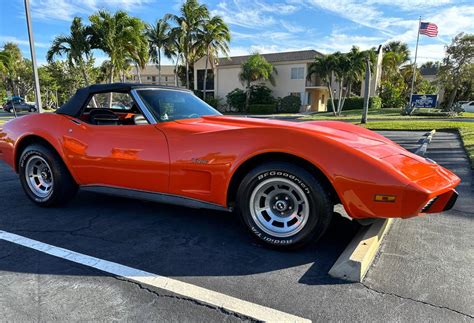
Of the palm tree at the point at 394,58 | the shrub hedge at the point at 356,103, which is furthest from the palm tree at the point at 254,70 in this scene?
the palm tree at the point at 394,58

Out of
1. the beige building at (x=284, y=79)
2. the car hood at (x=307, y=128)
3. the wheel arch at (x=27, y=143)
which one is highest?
the beige building at (x=284, y=79)

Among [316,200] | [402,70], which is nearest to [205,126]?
[316,200]

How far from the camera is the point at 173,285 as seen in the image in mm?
2316

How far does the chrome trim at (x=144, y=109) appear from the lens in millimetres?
3340

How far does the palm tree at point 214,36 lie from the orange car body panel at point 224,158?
31.5 metres

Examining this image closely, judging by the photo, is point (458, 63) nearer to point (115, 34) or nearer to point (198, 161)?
point (115, 34)

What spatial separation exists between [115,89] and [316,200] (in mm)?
2542

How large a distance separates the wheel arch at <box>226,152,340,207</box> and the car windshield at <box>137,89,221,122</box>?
102 cm

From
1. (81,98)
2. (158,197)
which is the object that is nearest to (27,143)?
(81,98)

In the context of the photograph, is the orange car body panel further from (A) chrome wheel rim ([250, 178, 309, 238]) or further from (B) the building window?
(B) the building window

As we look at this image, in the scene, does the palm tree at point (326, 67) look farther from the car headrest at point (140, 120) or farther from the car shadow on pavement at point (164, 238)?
the car headrest at point (140, 120)

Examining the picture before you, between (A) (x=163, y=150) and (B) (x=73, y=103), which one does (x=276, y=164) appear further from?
(B) (x=73, y=103)

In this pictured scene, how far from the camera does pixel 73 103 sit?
3959mm

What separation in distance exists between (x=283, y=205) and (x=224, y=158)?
0.63 m
